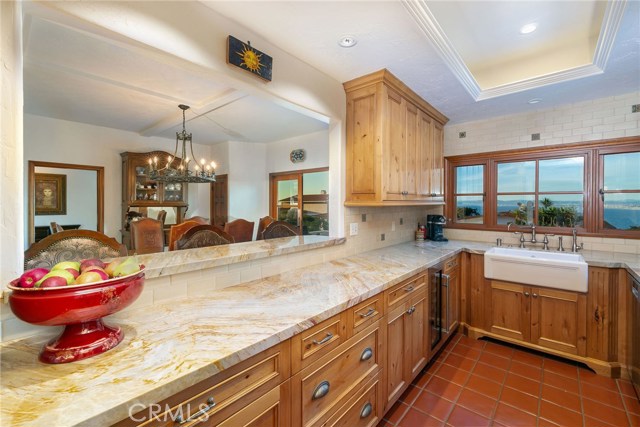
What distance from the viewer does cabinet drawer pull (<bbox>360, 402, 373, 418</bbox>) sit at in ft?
4.87

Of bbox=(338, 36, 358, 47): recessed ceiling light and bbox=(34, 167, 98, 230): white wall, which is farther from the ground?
bbox=(338, 36, 358, 47): recessed ceiling light

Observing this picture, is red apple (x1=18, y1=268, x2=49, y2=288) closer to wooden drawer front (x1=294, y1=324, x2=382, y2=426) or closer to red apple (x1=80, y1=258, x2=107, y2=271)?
red apple (x1=80, y1=258, x2=107, y2=271)

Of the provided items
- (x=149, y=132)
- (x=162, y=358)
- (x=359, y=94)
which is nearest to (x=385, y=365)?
(x=162, y=358)

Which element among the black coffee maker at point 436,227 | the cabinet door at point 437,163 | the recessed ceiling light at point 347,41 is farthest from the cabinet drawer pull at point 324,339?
the black coffee maker at point 436,227

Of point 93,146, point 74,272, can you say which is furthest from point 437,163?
point 93,146

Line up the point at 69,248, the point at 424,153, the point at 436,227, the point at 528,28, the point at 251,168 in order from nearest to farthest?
the point at 69,248, the point at 528,28, the point at 424,153, the point at 436,227, the point at 251,168

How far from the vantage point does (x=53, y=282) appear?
30.7 inches

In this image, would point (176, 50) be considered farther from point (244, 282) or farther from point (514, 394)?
point (514, 394)

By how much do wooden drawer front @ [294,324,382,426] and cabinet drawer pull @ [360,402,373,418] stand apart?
0.51 feet

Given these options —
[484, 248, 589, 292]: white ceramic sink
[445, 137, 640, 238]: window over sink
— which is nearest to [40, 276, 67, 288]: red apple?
[484, 248, 589, 292]: white ceramic sink

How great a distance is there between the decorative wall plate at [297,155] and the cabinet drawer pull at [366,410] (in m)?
4.02

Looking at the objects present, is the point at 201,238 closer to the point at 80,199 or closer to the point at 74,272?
the point at 74,272

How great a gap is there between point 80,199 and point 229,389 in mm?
5099

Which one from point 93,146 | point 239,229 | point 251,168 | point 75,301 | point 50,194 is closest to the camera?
point 75,301
